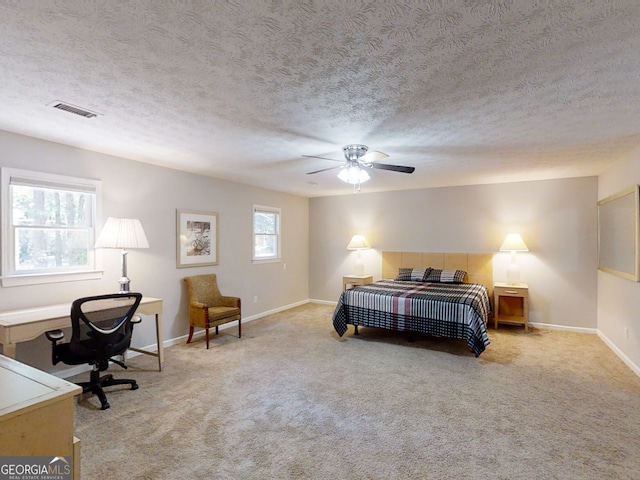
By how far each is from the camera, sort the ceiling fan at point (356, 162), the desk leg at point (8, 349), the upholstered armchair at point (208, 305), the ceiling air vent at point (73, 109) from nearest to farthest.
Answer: the ceiling air vent at point (73, 109)
the desk leg at point (8, 349)
the ceiling fan at point (356, 162)
the upholstered armchair at point (208, 305)

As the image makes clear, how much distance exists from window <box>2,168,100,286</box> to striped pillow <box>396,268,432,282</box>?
15.3 feet

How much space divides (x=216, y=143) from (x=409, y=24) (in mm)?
2419

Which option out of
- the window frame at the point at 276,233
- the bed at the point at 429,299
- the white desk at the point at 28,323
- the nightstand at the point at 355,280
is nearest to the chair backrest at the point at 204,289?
the window frame at the point at 276,233

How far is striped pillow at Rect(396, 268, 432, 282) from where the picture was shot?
19.6ft

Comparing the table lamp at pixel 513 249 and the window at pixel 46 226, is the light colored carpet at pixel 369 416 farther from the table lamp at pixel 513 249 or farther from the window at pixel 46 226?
the table lamp at pixel 513 249

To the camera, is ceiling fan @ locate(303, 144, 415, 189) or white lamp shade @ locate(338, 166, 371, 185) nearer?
ceiling fan @ locate(303, 144, 415, 189)

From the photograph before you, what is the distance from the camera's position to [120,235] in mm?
3672

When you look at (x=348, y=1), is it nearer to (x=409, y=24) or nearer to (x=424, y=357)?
(x=409, y=24)

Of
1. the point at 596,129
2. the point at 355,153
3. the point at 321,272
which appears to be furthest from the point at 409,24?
the point at 321,272

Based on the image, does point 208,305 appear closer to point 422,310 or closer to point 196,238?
point 196,238

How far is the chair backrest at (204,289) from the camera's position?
15.6 ft

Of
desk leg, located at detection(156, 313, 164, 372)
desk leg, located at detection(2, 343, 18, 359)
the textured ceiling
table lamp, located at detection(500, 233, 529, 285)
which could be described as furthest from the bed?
desk leg, located at detection(2, 343, 18, 359)

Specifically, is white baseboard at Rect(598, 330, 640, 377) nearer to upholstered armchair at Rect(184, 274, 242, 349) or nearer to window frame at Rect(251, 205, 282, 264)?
upholstered armchair at Rect(184, 274, 242, 349)

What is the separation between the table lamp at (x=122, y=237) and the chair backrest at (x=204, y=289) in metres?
0.99
